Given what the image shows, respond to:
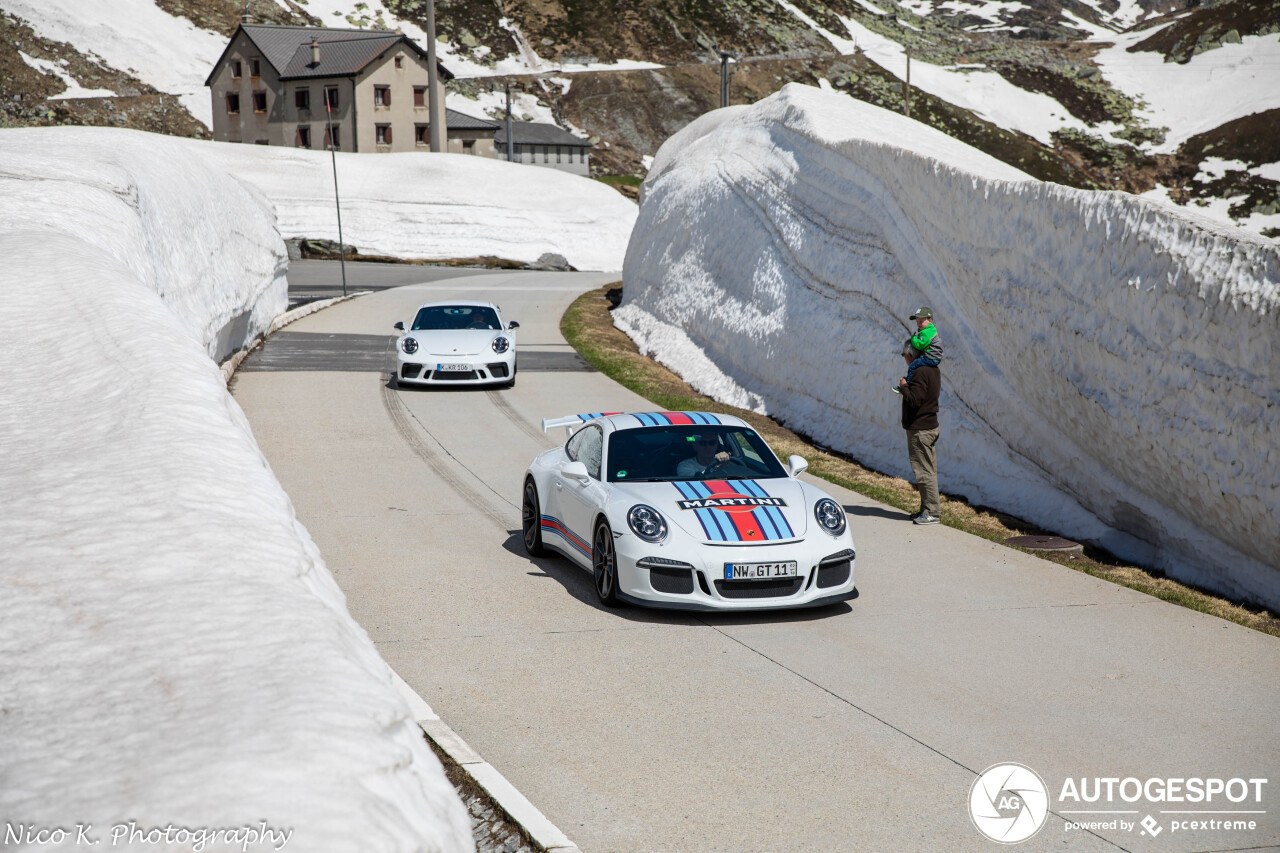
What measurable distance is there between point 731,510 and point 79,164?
10.4 metres

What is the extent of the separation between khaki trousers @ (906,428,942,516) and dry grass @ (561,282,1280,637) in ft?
1.11

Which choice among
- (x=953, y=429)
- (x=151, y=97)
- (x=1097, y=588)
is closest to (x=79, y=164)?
(x=953, y=429)

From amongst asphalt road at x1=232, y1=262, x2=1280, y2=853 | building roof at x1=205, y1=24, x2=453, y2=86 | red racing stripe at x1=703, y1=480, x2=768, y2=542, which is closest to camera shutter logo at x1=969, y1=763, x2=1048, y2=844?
asphalt road at x1=232, y1=262, x2=1280, y2=853

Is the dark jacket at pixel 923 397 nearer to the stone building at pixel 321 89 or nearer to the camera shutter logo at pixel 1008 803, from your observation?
the camera shutter logo at pixel 1008 803

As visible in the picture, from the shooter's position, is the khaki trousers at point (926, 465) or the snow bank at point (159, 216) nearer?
the snow bank at point (159, 216)

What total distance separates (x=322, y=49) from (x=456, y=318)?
67.8m

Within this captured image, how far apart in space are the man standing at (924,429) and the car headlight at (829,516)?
329 centimetres

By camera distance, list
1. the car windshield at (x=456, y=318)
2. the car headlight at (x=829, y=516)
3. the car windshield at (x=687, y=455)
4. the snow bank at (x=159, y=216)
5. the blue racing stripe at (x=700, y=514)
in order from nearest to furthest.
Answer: the blue racing stripe at (x=700, y=514)
the car headlight at (x=829, y=516)
the car windshield at (x=687, y=455)
the snow bank at (x=159, y=216)
the car windshield at (x=456, y=318)

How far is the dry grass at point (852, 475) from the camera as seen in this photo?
30.7 feet

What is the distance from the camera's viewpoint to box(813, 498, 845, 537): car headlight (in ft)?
27.8

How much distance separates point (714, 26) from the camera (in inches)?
5433

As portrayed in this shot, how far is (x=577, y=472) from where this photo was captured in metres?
9.15

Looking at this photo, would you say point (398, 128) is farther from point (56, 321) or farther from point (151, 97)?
point (56, 321)

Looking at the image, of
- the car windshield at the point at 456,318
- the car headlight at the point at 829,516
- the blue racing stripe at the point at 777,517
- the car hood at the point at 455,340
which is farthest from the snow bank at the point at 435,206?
the car headlight at the point at 829,516
